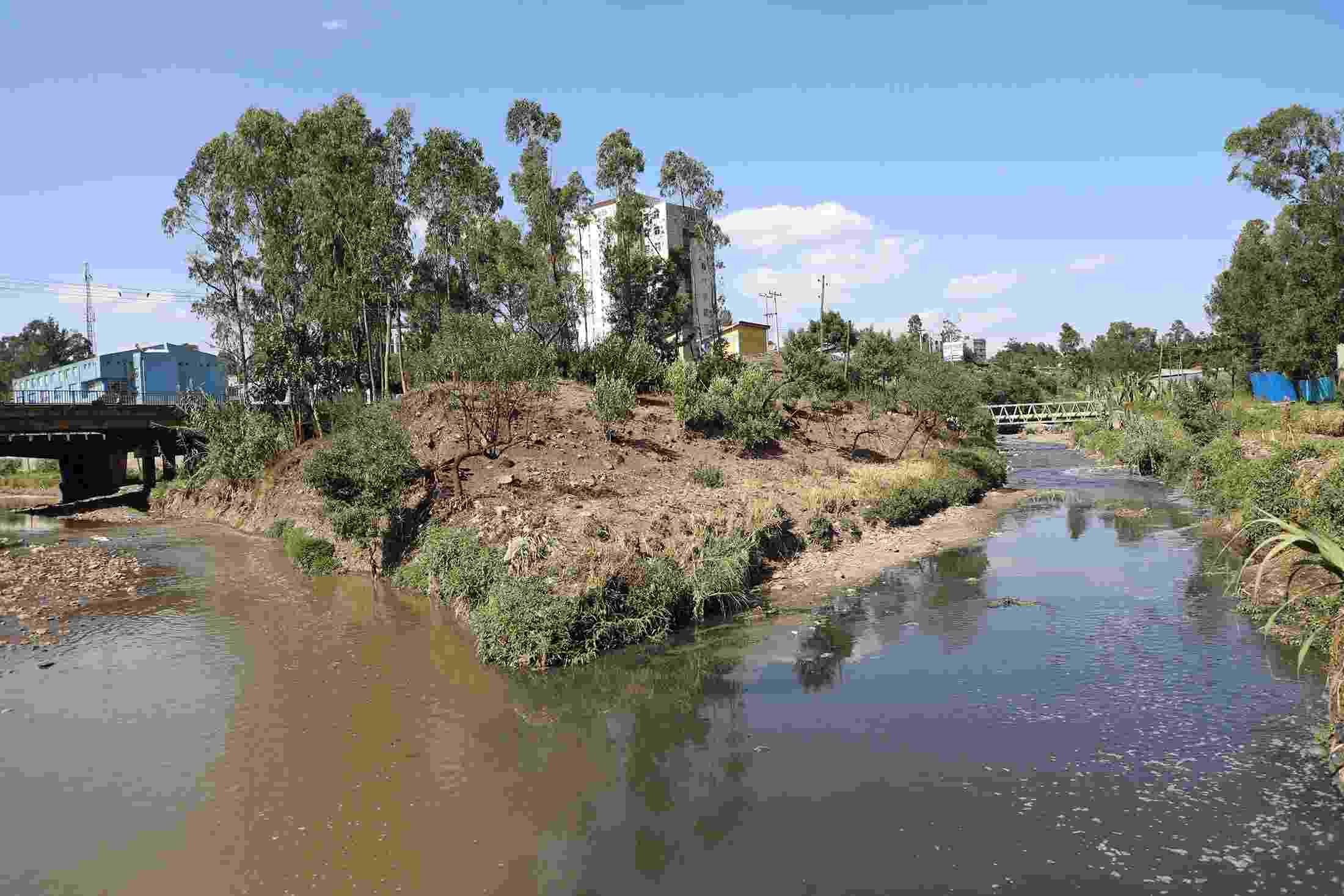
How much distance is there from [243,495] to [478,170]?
22630mm

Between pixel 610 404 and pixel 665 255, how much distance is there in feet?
90.8

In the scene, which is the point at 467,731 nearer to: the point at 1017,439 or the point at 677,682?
the point at 677,682

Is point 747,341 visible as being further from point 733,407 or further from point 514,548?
point 514,548

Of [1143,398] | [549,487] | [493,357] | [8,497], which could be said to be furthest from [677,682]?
[8,497]

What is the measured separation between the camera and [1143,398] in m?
68.2

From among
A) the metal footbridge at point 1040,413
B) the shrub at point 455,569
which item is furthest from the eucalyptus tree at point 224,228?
the metal footbridge at point 1040,413

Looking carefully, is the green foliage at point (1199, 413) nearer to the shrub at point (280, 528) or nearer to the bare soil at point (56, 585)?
the shrub at point (280, 528)

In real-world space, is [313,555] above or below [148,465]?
below

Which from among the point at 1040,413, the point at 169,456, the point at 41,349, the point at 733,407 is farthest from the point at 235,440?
the point at 41,349

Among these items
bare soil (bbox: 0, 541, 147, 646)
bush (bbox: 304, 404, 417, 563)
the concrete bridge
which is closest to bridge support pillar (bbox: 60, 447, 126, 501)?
the concrete bridge

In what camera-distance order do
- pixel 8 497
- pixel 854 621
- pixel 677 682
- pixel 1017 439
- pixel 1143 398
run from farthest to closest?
pixel 1017 439 → pixel 1143 398 → pixel 8 497 → pixel 854 621 → pixel 677 682

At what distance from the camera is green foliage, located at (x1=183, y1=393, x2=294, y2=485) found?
45.5m

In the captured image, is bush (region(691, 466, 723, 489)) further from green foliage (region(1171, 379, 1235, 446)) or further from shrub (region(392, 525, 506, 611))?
green foliage (region(1171, 379, 1235, 446))

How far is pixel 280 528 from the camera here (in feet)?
126
